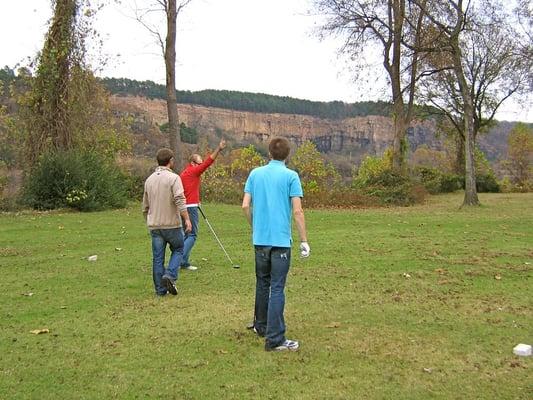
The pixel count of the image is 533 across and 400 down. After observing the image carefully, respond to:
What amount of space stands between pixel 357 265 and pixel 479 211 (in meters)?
13.5

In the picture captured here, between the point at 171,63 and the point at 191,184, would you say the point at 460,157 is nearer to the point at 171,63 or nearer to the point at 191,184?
the point at 171,63

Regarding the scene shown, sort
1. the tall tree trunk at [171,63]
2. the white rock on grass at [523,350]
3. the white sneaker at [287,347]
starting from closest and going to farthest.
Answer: the white rock on grass at [523,350]
the white sneaker at [287,347]
the tall tree trunk at [171,63]

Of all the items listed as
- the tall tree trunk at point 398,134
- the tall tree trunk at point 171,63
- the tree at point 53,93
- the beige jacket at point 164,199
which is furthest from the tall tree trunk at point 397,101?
the beige jacket at point 164,199

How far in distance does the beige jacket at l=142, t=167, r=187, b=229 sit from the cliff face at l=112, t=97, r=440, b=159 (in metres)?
66.9

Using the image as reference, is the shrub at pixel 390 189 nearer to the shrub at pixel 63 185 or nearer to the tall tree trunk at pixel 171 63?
the tall tree trunk at pixel 171 63

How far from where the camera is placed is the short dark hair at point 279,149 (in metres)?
5.19

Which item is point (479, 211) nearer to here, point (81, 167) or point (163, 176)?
point (81, 167)

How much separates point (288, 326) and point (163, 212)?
2296mm

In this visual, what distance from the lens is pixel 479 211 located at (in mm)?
21000

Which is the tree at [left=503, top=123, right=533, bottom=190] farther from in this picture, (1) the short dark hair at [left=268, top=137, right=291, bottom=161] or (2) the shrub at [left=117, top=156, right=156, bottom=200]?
(1) the short dark hair at [left=268, top=137, right=291, bottom=161]

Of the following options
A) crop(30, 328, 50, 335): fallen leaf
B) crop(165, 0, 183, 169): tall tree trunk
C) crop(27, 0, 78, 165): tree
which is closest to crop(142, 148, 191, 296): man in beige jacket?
crop(30, 328, 50, 335): fallen leaf

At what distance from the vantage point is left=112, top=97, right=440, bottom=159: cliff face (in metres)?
92.5

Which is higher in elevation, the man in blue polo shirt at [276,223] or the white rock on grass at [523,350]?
the man in blue polo shirt at [276,223]

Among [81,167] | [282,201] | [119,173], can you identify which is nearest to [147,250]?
[282,201]
